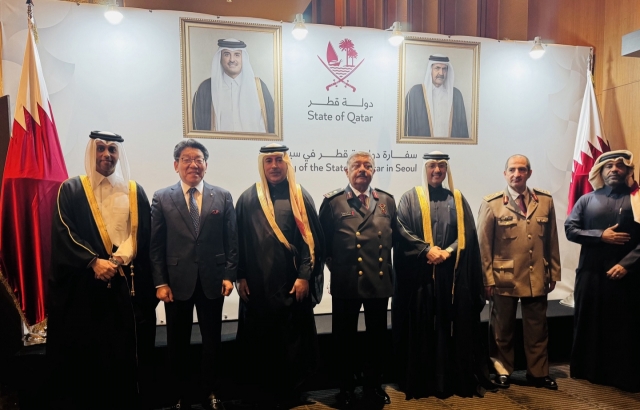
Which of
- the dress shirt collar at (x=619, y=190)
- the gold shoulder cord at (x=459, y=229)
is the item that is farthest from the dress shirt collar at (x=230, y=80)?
the dress shirt collar at (x=619, y=190)

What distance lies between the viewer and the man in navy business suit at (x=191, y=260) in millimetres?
2850

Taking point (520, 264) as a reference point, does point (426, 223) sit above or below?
above

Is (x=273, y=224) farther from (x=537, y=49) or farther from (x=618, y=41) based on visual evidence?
(x=618, y=41)

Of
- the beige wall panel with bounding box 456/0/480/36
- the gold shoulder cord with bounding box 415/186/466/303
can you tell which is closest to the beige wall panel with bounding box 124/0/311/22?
the beige wall panel with bounding box 456/0/480/36

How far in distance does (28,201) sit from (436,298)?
3016mm

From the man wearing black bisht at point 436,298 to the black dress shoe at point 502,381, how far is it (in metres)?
0.20

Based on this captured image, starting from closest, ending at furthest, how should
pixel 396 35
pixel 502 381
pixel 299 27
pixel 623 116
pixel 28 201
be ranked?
pixel 28 201, pixel 502 381, pixel 299 27, pixel 396 35, pixel 623 116

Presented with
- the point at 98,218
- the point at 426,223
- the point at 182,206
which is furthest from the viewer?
the point at 426,223

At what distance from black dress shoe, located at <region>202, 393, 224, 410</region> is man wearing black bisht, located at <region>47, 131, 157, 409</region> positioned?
17.9 inches

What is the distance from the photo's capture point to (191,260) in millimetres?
2857

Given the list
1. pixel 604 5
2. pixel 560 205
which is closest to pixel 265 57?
pixel 560 205

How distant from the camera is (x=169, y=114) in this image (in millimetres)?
3799

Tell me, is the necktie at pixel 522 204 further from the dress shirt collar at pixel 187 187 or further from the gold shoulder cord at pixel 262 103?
the dress shirt collar at pixel 187 187

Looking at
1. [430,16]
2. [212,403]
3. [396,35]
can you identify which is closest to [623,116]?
[430,16]
